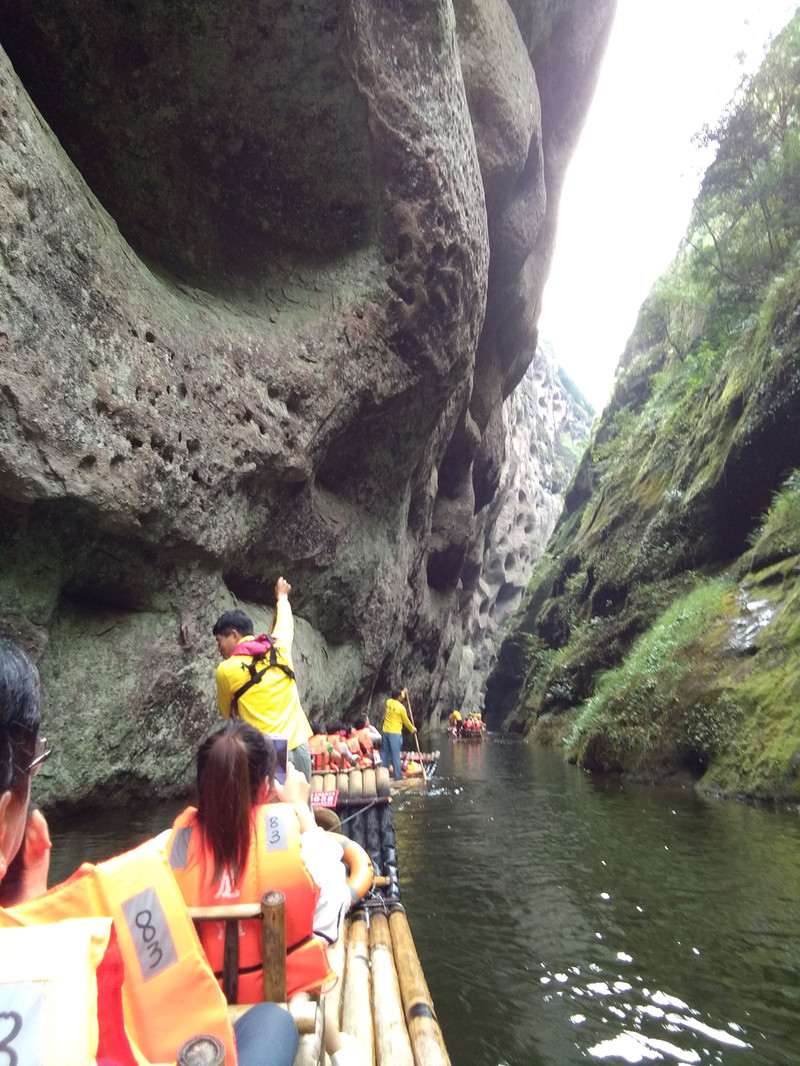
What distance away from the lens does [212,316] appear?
897 centimetres

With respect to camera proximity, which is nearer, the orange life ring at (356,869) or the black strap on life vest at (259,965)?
the black strap on life vest at (259,965)

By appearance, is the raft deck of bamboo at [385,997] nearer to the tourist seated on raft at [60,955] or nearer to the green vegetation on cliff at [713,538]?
the tourist seated on raft at [60,955]

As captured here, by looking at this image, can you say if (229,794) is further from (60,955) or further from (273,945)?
(60,955)

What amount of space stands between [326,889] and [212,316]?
8.28 meters

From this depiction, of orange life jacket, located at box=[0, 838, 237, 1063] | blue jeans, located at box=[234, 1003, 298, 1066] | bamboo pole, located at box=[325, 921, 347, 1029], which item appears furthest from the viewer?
bamboo pole, located at box=[325, 921, 347, 1029]

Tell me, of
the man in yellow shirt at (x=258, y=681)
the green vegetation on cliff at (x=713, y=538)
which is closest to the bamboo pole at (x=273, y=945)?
the man in yellow shirt at (x=258, y=681)

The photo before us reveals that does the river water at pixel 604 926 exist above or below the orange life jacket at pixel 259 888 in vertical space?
below

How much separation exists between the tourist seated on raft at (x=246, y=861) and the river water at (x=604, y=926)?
1.45 meters

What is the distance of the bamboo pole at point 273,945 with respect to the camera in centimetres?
195

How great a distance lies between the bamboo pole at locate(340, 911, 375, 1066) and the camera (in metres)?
2.45

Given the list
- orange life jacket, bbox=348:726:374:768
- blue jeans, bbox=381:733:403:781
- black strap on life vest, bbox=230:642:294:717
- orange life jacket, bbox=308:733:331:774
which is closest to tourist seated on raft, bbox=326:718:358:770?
orange life jacket, bbox=308:733:331:774

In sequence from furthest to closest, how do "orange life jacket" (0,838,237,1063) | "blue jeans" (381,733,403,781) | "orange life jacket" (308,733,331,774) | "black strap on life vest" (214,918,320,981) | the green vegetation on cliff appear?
1. "blue jeans" (381,733,403,781)
2. the green vegetation on cliff
3. "orange life jacket" (308,733,331,774)
4. "black strap on life vest" (214,918,320,981)
5. "orange life jacket" (0,838,237,1063)

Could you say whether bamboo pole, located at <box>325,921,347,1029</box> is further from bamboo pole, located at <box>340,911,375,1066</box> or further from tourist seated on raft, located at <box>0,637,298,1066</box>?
tourist seated on raft, located at <box>0,637,298,1066</box>

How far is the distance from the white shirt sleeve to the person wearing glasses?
1.26 meters
